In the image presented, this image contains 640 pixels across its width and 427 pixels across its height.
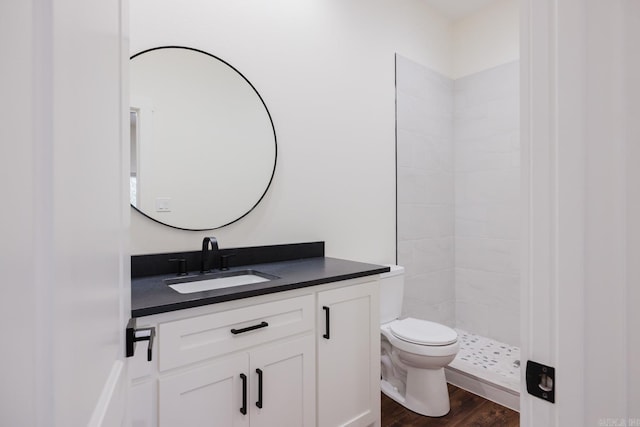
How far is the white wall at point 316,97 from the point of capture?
5.71ft

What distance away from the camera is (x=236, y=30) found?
1869 millimetres

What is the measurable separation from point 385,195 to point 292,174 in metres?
0.84

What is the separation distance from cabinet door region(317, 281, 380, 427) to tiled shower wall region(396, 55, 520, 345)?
1015 millimetres

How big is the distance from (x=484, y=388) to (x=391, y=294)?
0.86 meters

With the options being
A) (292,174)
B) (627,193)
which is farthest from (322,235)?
(627,193)

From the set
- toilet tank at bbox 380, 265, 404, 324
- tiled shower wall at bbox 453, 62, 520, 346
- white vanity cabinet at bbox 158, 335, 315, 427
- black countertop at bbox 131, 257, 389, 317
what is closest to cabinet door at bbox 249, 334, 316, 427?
white vanity cabinet at bbox 158, 335, 315, 427

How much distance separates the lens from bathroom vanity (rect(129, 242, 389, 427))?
113cm

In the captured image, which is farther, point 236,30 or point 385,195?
point 385,195

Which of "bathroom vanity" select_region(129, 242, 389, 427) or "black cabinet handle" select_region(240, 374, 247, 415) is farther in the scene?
"black cabinet handle" select_region(240, 374, 247, 415)

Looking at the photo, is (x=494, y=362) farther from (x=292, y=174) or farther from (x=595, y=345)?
(x=595, y=345)

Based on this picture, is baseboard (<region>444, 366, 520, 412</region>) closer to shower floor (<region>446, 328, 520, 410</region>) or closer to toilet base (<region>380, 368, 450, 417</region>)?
shower floor (<region>446, 328, 520, 410</region>)

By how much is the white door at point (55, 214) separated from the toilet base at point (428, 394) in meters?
1.89

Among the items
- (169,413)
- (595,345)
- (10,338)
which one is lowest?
(169,413)

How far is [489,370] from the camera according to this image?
2396 millimetres
